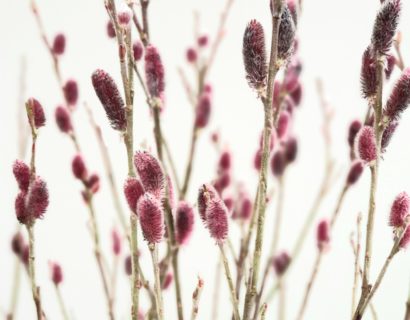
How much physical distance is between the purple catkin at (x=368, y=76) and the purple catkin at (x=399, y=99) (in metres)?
0.03

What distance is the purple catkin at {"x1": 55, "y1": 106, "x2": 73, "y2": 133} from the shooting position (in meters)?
1.21

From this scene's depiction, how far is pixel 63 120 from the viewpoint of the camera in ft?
3.98

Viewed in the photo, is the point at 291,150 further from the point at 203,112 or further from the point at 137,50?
the point at 137,50

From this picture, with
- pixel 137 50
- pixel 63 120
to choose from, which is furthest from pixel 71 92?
pixel 137 50

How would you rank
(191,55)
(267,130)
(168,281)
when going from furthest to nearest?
(191,55) → (168,281) → (267,130)

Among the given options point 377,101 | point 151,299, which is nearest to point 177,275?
point 151,299

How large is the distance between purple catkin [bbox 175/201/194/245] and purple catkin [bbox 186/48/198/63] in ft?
2.72

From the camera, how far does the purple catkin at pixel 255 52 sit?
69 cm

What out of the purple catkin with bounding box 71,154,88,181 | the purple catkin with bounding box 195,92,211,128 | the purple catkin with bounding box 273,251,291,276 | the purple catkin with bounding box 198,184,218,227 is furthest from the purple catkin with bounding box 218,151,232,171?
the purple catkin with bounding box 198,184,218,227

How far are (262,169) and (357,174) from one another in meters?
0.45

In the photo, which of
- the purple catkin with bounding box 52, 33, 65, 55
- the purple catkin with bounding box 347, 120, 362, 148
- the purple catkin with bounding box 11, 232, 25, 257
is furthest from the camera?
the purple catkin with bounding box 52, 33, 65, 55

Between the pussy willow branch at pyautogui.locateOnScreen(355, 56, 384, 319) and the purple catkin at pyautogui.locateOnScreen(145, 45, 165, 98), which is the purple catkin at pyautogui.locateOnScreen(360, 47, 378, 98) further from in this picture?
the purple catkin at pyautogui.locateOnScreen(145, 45, 165, 98)

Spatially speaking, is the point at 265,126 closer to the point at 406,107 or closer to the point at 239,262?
the point at 406,107

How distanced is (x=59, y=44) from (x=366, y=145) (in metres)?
0.88
